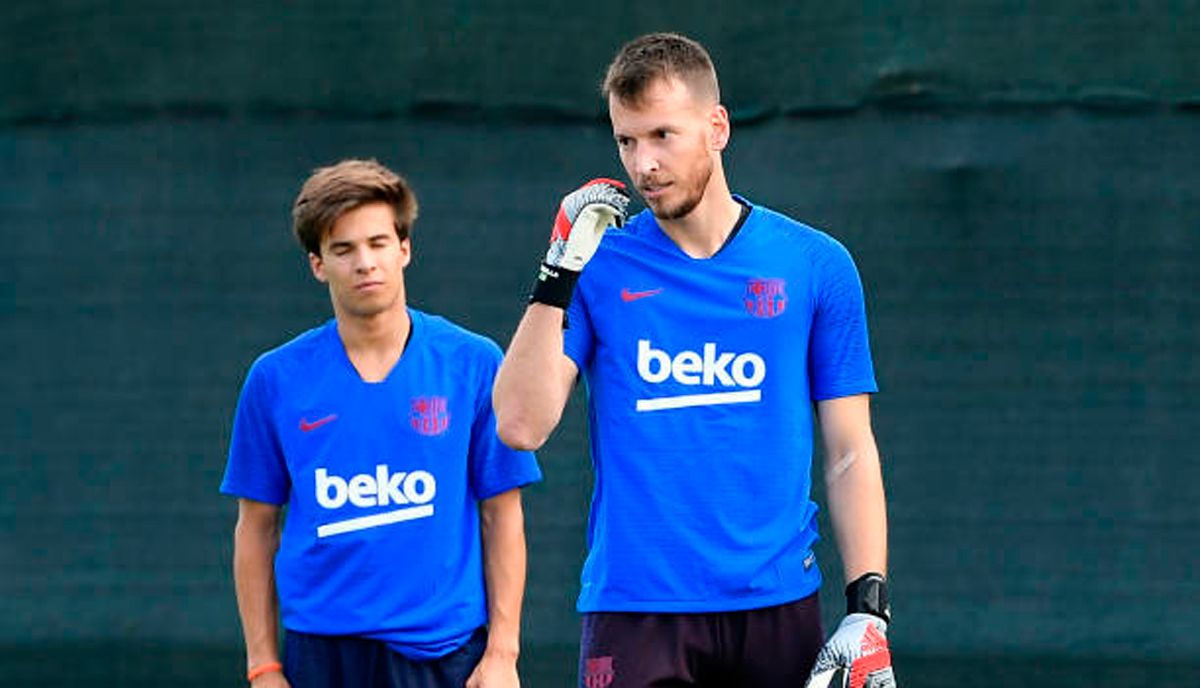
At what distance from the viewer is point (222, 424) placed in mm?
4969

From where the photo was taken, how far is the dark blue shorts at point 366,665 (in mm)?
3709

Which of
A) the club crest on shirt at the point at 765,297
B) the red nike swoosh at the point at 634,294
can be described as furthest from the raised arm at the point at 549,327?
the club crest on shirt at the point at 765,297

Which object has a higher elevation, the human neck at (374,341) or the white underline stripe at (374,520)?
the human neck at (374,341)

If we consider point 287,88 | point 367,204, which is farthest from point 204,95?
point 367,204

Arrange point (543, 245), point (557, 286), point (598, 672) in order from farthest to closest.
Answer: point (543, 245) < point (598, 672) < point (557, 286)

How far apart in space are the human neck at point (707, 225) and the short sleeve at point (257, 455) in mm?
902

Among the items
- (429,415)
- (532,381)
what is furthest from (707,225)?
(429,415)

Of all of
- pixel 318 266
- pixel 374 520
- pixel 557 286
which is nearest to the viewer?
pixel 557 286

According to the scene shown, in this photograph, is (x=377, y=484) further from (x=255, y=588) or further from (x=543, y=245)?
(x=543, y=245)

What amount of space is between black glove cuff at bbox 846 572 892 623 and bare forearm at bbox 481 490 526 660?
0.72 m

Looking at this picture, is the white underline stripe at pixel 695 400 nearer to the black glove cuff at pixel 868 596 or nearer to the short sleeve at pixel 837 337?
the short sleeve at pixel 837 337

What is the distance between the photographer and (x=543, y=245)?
489cm

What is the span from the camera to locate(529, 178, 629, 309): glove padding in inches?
129

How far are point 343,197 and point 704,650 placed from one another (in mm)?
1152
